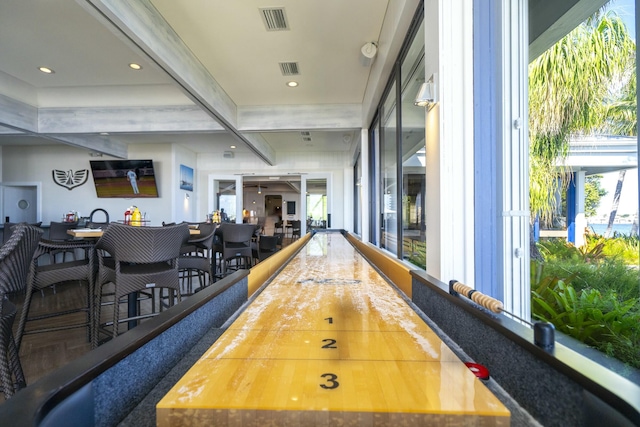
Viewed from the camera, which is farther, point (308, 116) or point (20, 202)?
point (20, 202)

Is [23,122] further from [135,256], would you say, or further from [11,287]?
[11,287]

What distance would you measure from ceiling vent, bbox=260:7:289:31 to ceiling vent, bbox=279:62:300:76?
727 mm

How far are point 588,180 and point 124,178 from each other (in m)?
8.62

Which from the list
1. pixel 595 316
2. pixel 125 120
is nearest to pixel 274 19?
pixel 595 316

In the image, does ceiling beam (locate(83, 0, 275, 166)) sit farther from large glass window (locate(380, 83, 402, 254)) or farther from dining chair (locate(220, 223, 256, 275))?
large glass window (locate(380, 83, 402, 254))

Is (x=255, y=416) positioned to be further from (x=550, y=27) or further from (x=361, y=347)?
(x=550, y=27)

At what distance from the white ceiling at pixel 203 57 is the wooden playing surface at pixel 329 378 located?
2.33m

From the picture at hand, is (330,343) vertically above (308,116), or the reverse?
(308,116)

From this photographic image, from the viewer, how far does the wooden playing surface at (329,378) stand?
46 centimetres

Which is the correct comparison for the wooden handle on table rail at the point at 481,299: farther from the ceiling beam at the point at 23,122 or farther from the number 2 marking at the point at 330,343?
the ceiling beam at the point at 23,122

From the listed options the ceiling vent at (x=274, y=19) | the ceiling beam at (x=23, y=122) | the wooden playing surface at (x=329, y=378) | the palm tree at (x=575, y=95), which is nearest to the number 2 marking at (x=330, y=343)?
the wooden playing surface at (x=329, y=378)

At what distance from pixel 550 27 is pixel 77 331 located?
4054 millimetres

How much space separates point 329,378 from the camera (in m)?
0.56

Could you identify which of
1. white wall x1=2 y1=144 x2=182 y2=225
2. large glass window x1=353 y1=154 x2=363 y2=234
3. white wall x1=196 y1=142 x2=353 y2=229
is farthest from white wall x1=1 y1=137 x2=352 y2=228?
large glass window x1=353 y1=154 x2=363 y2=234
